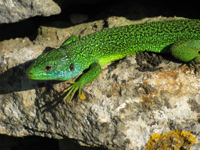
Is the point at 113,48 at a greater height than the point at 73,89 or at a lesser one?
greater

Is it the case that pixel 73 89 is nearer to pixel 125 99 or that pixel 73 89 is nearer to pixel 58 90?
pixel 58 90

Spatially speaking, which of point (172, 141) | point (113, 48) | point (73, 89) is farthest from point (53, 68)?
point (172, 141)

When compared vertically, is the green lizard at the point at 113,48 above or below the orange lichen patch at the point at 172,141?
above

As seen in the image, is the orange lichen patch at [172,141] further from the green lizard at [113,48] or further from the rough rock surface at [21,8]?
the rough rock surface at [21,8]

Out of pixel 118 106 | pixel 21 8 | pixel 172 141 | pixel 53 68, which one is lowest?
pixel 172 141

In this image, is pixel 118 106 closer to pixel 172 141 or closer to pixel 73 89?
pixel 73 89

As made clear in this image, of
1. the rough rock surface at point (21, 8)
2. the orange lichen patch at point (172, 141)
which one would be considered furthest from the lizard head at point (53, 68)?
the orange lichen patch at point (172, 141)
